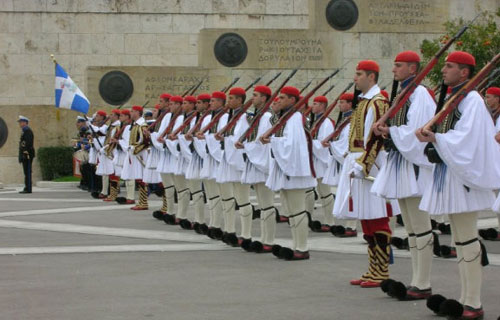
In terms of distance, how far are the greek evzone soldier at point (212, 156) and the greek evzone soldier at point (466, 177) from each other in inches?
252

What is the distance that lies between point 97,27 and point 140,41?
1371 millimetres

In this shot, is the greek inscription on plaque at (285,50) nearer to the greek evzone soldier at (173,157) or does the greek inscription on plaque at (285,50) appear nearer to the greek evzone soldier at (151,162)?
the greek evzone soldier at (151,162)

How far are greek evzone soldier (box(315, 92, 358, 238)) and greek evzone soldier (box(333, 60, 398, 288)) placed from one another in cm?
391

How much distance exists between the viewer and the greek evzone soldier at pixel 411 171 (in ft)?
28.2

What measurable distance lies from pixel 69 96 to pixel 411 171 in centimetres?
1634

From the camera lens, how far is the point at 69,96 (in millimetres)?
23953

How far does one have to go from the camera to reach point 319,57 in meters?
27.0

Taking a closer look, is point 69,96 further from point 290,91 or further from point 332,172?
point 290,91

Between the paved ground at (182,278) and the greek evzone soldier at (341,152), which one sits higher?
the greek evzone soldier at (341,152)

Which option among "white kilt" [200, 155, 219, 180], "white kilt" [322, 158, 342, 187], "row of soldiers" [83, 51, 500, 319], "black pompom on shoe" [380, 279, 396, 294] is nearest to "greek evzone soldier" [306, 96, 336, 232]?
"row of soldiers" [83, 51, 500, 319]

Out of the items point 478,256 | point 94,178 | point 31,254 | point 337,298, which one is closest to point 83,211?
point 94,178

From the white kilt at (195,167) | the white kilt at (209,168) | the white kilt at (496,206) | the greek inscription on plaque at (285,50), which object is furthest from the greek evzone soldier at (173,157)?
the greek inscription on plaque at (285,50)

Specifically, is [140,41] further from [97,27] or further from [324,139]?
[324,139]

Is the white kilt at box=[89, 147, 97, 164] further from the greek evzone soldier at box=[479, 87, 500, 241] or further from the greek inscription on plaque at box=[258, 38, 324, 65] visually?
the greek evzone soldier at box=[479, 87, 500, 241]
